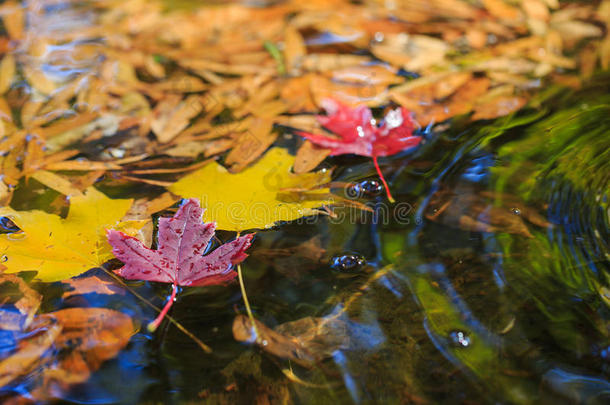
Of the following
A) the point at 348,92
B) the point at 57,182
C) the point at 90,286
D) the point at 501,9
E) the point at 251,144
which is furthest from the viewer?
the point at 501,9

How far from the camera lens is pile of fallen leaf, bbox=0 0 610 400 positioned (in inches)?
41.4

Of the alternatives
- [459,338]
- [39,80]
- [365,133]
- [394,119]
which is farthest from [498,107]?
[39,80]

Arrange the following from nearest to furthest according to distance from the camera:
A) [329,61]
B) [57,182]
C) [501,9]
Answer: [57,182] < [329,61] < [501,9]

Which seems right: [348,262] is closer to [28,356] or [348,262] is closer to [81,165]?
[28,356]

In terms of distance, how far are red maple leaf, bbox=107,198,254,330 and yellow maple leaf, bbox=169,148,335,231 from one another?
9 cm

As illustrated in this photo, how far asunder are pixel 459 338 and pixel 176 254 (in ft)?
1.99

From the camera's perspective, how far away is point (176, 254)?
96cm

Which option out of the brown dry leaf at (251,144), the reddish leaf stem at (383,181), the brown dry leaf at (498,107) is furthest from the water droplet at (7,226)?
the brown dry leaf at (498,107)

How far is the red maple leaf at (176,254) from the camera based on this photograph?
959mm

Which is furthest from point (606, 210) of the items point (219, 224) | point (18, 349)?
point (18, 349)

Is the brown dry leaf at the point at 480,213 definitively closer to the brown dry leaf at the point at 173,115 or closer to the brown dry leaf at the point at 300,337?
the brown dry leaf at the point at 300,337

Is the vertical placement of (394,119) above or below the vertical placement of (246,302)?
above

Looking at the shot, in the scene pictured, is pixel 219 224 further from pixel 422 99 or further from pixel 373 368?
pixel 422 99

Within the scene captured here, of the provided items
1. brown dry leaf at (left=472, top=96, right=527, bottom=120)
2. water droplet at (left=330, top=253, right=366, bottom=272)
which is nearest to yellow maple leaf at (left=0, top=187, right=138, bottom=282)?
water droplet at (left=330, top=253, right=366, bottom=272)
